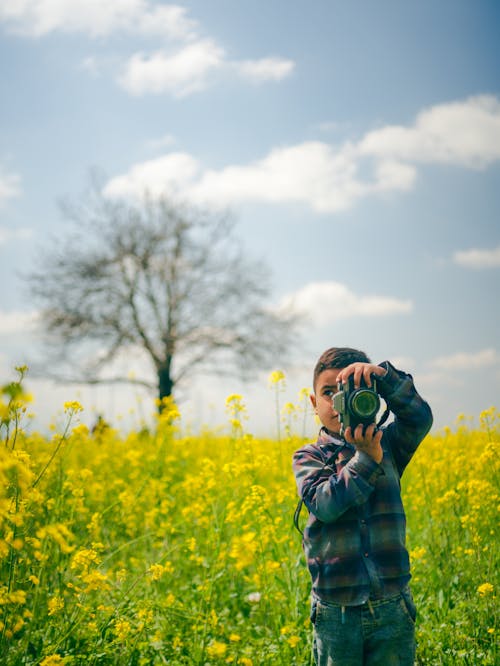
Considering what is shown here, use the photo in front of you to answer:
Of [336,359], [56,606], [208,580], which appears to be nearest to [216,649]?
[208,580]

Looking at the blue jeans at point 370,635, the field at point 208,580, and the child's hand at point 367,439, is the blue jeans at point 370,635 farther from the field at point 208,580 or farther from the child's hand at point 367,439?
the field at point 208,580

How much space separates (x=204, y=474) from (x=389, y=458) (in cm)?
193

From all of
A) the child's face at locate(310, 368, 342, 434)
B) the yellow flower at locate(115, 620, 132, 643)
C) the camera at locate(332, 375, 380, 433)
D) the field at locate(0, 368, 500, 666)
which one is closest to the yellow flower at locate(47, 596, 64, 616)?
the field at locate(0, 368, 500, 666)


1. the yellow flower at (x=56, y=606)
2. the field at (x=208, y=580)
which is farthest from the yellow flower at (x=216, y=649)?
the yellow flower at (x=56, y=606)

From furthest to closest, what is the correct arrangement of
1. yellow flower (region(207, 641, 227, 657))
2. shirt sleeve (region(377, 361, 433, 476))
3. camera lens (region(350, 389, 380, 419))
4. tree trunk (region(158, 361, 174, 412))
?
tree trunk (region(158, 361, 174, 412)) < yellow flower (region(207, 641, 227, 657)) < shirt sleeve (region(377, 361, 433, 476)) < camera lens (region(350, 389, 380, 419))

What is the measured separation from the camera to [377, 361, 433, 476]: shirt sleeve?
6.46 ft

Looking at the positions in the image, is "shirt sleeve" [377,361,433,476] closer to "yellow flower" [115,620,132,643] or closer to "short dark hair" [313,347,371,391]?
"short dark hair" [313,347,371,391]

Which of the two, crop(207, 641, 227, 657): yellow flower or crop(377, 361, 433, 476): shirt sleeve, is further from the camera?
crop(207, 641, 227, 657): yellow flower

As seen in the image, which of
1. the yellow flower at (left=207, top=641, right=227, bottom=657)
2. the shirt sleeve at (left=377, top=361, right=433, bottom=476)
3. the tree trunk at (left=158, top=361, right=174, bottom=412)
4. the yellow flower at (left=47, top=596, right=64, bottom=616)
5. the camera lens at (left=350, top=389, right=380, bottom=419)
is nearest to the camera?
the camera lens at (left=350, top=389, right=380, bottom=419)

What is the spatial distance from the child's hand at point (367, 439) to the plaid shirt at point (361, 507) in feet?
0.07

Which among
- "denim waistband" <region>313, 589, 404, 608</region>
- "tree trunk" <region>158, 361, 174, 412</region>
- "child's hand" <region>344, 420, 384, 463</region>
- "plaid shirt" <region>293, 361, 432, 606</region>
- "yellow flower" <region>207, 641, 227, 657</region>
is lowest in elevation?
"yellow flower" <region>207, 641, 227, 657</region>

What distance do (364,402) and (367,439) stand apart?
0.37ft

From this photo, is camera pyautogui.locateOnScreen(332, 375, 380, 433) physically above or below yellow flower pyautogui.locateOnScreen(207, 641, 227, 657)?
above

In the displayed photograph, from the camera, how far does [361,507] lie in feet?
6.35
